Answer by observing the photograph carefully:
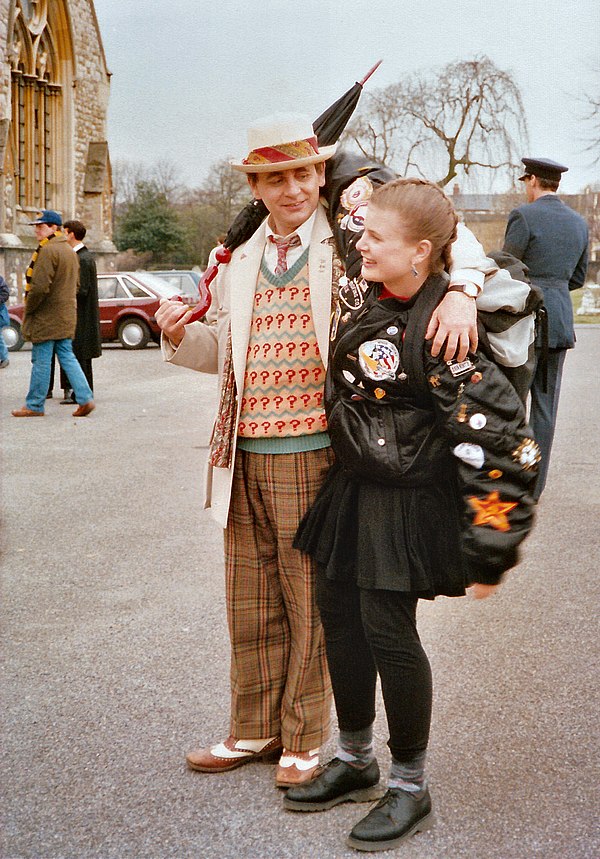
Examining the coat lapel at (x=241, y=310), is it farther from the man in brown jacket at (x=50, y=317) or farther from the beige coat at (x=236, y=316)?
the man in brown jacket at (x=50, y=317)

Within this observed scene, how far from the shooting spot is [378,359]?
2.76 m

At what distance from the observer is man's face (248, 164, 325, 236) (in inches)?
120

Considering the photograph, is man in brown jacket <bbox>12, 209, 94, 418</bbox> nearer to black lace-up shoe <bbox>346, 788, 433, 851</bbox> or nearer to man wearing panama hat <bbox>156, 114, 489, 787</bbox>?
man wearing panama hat <bbox>156, 114, 489, 787</bbox>

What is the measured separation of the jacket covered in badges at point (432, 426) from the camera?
2.64 m

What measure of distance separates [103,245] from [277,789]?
96.1ft

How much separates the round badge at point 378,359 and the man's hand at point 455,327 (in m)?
0.12

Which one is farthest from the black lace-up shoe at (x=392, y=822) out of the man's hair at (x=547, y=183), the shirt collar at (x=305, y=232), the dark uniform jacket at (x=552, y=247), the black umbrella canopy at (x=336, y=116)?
the man's hair at (x=547, y=183)

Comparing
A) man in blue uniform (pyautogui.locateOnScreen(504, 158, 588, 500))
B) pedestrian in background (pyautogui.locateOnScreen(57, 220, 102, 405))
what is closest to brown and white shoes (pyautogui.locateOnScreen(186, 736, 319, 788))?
man in blue uniform (pyautogui.locateOnScreen(504, 158, 588, 500))

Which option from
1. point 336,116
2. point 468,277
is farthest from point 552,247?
point 468,277

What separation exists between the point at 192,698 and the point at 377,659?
4.01ft

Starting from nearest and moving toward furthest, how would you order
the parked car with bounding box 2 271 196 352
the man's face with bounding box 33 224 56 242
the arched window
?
the man's face with bounding box 33 224 56 242 < the parked car with bounding box 2 271 196 352 < the arched window

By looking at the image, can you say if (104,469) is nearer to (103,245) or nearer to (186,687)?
(186,687)

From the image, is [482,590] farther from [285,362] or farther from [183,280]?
[183,280]

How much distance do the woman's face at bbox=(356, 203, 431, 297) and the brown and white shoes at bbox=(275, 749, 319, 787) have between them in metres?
1.51
